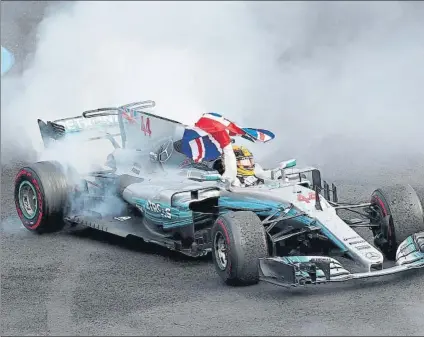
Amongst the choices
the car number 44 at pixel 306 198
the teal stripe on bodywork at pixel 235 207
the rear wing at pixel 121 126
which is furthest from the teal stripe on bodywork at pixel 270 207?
the rear wing at pixel 121 126

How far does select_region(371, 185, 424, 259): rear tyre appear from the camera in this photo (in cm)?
962

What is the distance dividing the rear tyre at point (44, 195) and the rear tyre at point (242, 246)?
2658mm

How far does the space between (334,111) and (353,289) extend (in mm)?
8096

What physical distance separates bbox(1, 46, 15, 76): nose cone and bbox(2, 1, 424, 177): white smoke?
46cm

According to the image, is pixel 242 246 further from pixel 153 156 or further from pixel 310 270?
pixel 153 156

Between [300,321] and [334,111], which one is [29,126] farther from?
[300,321]

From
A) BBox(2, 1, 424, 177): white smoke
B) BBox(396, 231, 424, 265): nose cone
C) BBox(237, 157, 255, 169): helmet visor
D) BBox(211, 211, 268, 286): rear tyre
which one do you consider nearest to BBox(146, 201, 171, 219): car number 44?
BBox(237, 157, 255, 169): helmet visor

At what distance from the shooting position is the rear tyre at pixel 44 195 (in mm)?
11180

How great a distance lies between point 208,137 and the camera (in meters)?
10.3

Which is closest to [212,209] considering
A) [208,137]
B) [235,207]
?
[235,207]

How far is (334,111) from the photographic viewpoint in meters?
16.8

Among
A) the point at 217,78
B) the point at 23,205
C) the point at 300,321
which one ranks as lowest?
the point at 300,321

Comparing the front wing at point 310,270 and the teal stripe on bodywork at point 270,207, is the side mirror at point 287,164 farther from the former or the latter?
the front wing at point 310,270

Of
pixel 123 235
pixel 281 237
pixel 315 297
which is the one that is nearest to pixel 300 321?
pixel 315 297
